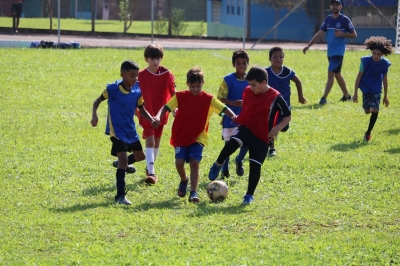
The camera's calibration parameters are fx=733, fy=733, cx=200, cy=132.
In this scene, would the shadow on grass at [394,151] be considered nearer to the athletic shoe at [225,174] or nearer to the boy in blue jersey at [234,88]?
the boy in blue jersey at [234,88]

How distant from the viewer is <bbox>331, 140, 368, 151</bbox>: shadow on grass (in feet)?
37.6

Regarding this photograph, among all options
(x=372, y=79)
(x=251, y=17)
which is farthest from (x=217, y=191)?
(x=251, y=17)

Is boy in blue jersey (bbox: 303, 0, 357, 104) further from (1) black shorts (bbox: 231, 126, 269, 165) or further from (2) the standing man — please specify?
(2) the standing man

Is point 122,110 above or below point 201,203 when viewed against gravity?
above

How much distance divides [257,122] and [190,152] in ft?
2.70

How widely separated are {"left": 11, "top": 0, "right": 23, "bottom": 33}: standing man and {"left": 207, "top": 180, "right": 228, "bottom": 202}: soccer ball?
69.8 feet

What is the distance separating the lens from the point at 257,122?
8.23 m

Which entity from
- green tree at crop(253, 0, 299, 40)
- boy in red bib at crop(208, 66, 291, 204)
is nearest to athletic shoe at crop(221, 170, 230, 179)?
boy in red bib at crop(208, 66, 291, 204)

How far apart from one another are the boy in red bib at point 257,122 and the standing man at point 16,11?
21.1 metres

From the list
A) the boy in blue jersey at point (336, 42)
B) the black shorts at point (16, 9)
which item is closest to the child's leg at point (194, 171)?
the boy in blue jersey at point (336, 42)

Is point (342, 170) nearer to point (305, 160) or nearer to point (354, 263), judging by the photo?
point (305, 160)

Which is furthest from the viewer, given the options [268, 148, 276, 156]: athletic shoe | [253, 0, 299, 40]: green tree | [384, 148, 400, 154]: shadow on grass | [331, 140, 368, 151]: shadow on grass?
[253, 0, 299, 40]: green tree

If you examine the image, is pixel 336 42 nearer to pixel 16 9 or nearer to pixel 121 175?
pixel 121 175

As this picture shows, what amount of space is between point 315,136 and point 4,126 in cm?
537
